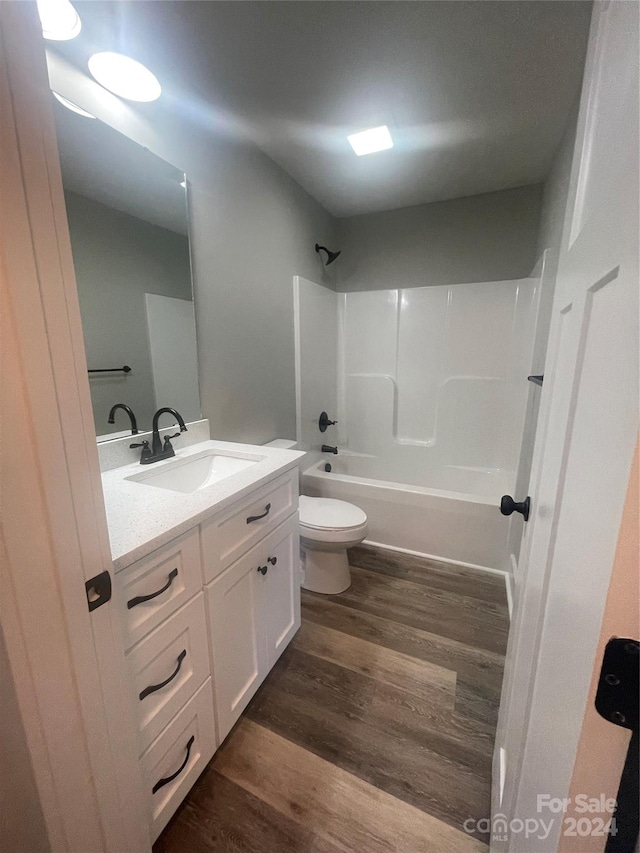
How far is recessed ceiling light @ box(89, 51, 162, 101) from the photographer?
3.71ft

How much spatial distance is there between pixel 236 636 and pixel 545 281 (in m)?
2.24

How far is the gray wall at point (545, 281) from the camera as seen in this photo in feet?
5.27

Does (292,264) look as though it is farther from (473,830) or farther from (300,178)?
(473,830)

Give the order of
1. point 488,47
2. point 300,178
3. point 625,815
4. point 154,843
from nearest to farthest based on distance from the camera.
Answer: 1. point 625,815
2. point 154,843
3. point 488,47
4. point 300,178

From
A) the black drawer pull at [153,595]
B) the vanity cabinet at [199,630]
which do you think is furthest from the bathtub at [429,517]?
the black drawer pull at [153,595]

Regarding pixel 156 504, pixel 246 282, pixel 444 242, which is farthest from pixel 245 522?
pixel 444 242

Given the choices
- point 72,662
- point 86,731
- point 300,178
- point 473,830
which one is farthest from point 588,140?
point 300,178

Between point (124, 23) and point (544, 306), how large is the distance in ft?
6.94

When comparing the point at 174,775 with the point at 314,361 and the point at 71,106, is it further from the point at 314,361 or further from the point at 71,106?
the point at 314,361

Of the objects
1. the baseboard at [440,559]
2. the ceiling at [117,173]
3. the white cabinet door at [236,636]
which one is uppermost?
the ceiling at [117,173]

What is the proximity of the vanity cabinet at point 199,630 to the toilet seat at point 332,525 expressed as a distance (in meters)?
0.41

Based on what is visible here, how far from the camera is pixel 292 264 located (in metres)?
2.29

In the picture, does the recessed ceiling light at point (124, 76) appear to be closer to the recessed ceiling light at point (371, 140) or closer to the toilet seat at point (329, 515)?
the recessed ceiling light at point (371, 140)

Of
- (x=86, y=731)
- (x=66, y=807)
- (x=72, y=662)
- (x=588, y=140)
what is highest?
(x=588, y=140)
